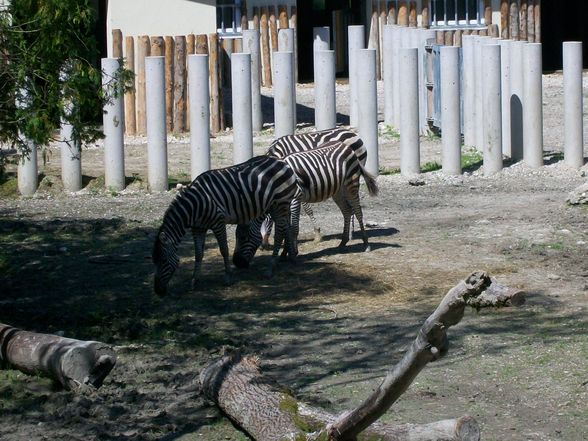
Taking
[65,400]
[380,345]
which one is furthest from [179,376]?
[380,345]

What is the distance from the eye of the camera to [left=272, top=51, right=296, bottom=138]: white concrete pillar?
1670 centimetres

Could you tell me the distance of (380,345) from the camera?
939cm

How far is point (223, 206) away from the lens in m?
11.5

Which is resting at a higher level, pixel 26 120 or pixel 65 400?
pixel 26 120

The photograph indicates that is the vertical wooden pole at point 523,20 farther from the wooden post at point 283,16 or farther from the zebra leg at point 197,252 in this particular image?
the zebra leg at point 197,252

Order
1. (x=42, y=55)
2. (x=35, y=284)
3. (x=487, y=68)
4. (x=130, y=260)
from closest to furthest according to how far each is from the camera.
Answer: (x=42, y=55) < (x=35, y=284) < (x=130, y=260) < (x=487, y=68)

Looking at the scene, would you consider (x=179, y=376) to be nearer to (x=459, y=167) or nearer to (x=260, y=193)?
(x=260, y=193)

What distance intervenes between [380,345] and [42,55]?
3396 mm

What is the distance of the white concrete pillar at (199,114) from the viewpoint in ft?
52.9

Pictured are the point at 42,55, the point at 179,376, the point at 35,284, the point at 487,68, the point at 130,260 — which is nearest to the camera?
the point at 179,376

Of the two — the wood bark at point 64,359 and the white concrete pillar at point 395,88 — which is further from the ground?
the white concrete pillar at point 395,88

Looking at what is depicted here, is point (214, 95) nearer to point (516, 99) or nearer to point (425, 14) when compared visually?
point (516, 99)

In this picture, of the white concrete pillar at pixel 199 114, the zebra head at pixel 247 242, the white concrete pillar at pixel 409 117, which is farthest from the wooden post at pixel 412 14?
the zebra head at pixel 247 242

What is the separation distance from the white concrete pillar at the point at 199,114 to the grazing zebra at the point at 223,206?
407 cm
